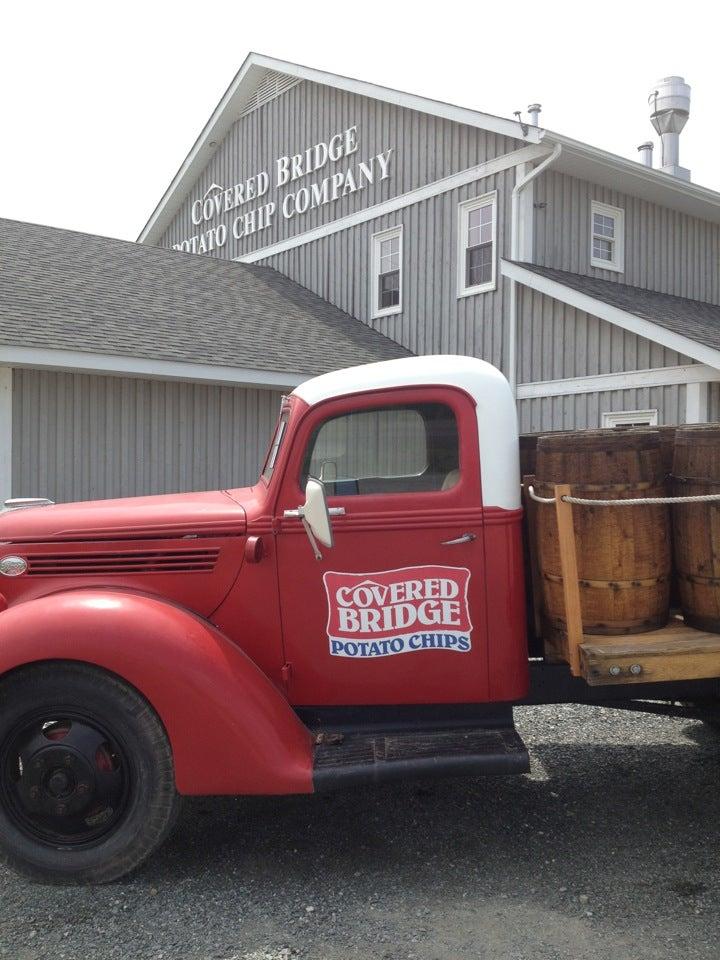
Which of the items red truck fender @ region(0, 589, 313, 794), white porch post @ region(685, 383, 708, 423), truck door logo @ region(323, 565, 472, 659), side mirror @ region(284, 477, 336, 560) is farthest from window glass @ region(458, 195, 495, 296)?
red truck fender @ region(0, 589, 313, 794)

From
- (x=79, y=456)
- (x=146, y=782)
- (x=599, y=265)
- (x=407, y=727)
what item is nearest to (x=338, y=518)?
(x=407, y=727)

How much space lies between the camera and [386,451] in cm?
362

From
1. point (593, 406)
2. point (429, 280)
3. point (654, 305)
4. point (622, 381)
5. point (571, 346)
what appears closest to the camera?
point (622, 381)

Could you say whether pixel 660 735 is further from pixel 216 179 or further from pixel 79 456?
pixel 216 179

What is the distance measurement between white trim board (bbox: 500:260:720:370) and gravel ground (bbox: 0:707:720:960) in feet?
19.7

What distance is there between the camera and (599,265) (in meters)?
12.8

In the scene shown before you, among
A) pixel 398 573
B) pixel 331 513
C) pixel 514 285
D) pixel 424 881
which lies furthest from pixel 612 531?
pixel 514 285

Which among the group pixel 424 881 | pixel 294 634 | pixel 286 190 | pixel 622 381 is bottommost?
pixel 424 881

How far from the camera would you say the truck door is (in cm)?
345

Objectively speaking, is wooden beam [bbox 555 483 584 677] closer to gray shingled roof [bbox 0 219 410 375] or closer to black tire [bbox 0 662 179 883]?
black tire [bbox 0 662 179 883]

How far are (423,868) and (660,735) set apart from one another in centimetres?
222

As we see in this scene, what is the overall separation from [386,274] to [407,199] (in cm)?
130

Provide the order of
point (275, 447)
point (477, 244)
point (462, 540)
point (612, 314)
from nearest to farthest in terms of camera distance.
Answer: point (462, 540) < point (275, 447) < point (612, 314) < point (477, 244)

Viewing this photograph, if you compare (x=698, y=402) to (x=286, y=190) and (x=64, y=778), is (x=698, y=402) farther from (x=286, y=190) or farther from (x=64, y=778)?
(x=286, y=190)
